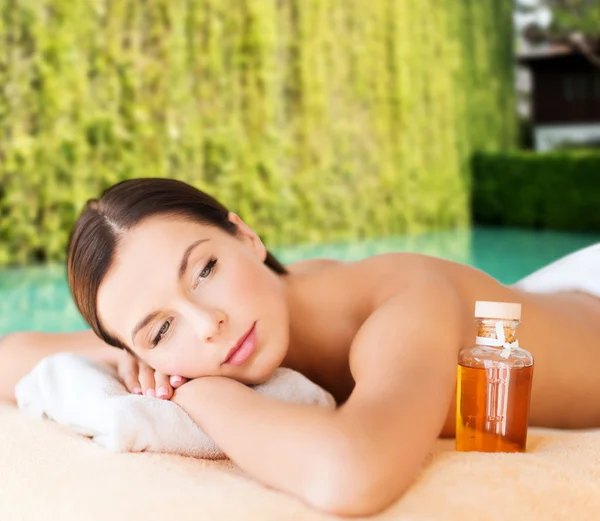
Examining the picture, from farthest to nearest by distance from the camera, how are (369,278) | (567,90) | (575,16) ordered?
(567,90) → (575,16) → (369,278)

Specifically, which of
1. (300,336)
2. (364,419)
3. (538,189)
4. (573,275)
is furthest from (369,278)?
(538,189)

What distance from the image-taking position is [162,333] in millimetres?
1428

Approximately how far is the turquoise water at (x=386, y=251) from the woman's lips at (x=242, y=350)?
2854mm

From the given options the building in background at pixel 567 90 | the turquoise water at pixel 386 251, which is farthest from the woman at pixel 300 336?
the building in background at pixel 567 90

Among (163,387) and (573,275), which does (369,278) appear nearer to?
(163,387)

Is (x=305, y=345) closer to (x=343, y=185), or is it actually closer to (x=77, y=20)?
(x=77, y=20)

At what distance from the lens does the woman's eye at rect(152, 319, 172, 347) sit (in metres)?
1.42

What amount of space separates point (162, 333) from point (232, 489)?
0.34m

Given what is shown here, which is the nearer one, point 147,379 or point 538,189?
point 147,379

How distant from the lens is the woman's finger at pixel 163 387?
1476mm

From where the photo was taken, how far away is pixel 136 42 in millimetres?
6531

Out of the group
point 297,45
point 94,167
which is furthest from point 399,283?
point 297,45

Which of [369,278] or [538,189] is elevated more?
[369,278]

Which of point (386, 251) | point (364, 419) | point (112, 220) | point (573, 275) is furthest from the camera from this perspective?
point (386, 251)
